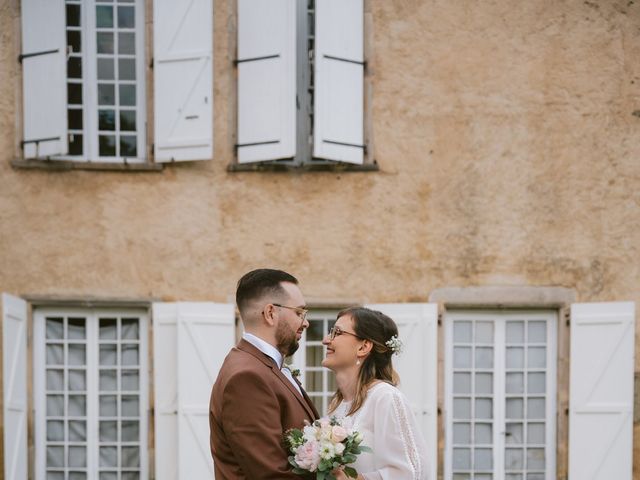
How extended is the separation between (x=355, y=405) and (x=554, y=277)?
4.40 m

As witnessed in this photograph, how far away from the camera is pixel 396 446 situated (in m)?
4.12

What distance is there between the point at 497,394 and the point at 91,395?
3666 millimetres

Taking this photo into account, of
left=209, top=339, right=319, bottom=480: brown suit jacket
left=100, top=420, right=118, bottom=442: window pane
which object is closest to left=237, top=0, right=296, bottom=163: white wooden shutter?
left=100, top=420, right=118, bottom=442: window pane

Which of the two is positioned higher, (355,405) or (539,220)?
(539,220)

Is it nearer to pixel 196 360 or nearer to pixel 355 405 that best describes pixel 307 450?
pixel 355 405

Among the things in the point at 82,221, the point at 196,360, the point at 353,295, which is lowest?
the point at 196,360

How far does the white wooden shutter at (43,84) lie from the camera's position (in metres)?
8.05

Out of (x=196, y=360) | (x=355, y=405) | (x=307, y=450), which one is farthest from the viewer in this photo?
(x=196, y=360)

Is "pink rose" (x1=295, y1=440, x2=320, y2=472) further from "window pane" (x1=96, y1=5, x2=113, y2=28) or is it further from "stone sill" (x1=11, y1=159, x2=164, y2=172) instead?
"window pane" (x1=96, y1=5, x2=113, y2=28)


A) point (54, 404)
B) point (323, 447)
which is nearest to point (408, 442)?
point (323, 447)

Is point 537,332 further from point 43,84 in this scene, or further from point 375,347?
point 43,84

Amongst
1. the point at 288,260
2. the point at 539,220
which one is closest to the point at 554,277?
the point at 539,220

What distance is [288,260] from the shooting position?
8.24 m

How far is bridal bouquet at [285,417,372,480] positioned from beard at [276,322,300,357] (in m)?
0.36
